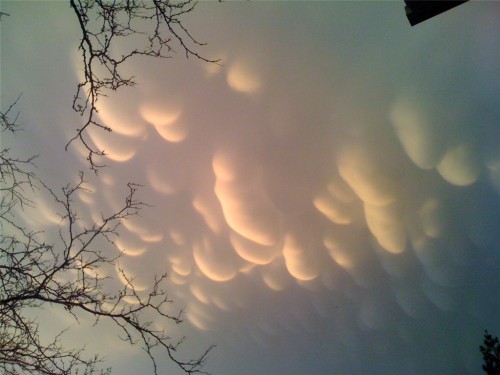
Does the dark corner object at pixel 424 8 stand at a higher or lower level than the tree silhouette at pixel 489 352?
higher

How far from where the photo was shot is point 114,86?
302 cm

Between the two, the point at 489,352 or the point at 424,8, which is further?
the point at 489,352

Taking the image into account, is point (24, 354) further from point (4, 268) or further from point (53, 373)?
point (4, 268)

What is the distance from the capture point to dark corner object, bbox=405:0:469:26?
8.14ft

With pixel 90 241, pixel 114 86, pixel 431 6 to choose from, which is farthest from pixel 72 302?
pixel 431 6

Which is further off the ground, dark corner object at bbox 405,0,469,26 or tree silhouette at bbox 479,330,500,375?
dark corner object at bbox 405,0,469,26

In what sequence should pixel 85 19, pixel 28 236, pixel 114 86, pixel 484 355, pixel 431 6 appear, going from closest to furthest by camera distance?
pixel 431 6 < pixel 85 19 < pixel 114 86 < pixel 28 236 < pixel 484 355

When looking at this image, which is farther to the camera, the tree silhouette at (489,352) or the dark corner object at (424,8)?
the tree silhouette at (489,352)

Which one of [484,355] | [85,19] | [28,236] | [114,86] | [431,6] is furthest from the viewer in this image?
[484,355]

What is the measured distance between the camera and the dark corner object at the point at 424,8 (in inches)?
97.7

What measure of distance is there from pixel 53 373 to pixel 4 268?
1248 millimetres

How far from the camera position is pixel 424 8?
2.53m

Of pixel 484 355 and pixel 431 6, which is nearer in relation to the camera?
pixel 431 6

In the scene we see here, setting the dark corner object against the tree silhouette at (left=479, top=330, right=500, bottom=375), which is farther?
the tree silhouette at (left=479, top=330, right=500, bottom=375)
